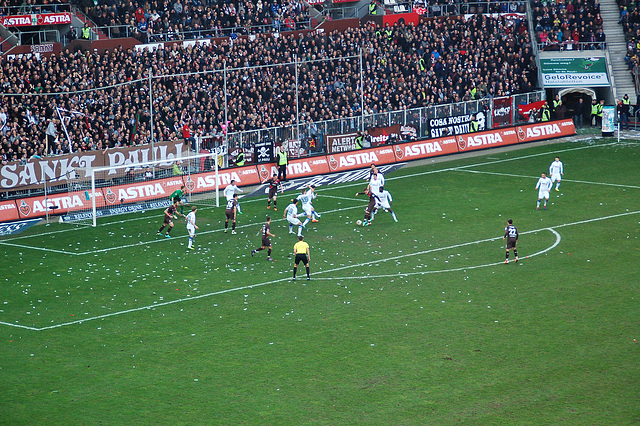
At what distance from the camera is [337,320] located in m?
23.4

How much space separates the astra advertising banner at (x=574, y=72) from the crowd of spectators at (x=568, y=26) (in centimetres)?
169

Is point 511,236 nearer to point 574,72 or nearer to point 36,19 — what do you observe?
point 36,19

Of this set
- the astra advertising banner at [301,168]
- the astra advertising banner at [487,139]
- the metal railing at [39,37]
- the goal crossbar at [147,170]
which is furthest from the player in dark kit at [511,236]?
the metal railing at [39,37]

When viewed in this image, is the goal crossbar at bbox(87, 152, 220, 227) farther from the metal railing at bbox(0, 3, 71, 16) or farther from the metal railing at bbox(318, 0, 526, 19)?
the metal railing at bbox(318, 0, 526, 19)

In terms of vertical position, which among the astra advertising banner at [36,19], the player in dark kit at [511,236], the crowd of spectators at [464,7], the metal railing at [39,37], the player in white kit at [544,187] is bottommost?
the player in dark kit at [511,236]

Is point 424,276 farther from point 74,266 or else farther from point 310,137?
point 310,137

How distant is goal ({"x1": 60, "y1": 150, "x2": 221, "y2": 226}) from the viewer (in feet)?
124

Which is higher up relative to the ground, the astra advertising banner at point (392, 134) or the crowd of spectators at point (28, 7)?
the crowd of spectators at point (28, 7)

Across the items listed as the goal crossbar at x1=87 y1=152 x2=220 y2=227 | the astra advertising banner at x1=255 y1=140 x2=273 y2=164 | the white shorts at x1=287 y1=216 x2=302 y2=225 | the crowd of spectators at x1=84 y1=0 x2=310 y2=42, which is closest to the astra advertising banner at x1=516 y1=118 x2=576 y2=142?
the crowd of spectators at x1=84 y1=0 x2=310 y2=42

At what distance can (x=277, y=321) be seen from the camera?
23.4 m

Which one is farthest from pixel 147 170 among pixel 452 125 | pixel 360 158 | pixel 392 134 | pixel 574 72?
pixel 574 72

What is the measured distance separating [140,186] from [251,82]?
1229 cm

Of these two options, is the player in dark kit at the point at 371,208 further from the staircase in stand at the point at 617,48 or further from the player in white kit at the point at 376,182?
the staircase in stand at the point at 617,48

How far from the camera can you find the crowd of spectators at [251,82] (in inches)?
1635
